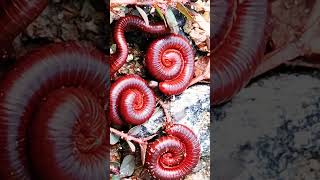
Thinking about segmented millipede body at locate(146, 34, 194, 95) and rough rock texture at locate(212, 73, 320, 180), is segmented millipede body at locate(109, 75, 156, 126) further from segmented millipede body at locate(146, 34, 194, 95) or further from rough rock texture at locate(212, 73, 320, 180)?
rough rock texture at locate(212, 73, 320, 180)

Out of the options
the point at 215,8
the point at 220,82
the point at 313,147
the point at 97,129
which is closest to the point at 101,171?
the point at 97,129

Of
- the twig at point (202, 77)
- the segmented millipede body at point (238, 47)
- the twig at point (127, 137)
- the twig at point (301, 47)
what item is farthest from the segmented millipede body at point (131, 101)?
the twig at point (301, 47)

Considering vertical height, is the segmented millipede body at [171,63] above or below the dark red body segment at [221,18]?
below

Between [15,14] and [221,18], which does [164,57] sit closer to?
[221,18]

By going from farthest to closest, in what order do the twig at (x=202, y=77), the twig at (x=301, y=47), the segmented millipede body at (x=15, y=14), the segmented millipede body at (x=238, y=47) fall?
the twig at (x=301, y=47) → the segmented millipede body at (x=238, y=47) → the twig at (x=202, y=77) → the segmented millipede body at (x=15, y=14)

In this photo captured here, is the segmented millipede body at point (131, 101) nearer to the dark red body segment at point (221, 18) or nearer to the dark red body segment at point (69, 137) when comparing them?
the dark red body segment at point (69, 137)

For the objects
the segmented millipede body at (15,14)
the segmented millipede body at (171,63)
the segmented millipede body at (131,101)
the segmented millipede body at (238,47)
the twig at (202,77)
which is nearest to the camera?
the segmented millipede body at (15,14)
